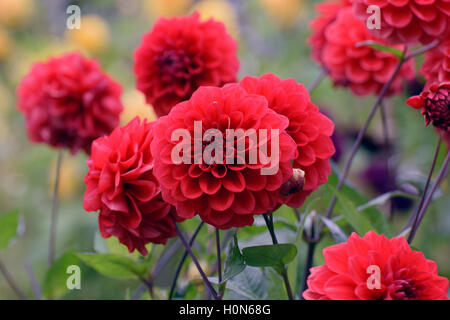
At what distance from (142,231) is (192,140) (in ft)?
0.27

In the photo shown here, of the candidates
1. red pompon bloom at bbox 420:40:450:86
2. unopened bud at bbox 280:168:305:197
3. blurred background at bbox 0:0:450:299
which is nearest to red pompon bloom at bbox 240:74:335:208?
unopened bud at bbox 280:168:305:197

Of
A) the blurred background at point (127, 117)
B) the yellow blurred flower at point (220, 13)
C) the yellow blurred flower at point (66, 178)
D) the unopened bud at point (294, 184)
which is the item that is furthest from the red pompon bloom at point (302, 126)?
the yellow blurred flower at point (66, 178)

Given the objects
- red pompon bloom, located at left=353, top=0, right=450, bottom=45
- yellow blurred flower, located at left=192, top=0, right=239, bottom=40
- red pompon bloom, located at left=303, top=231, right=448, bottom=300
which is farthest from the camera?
yellow blurred flower, located at left=192, top=0, right=239, bottom=40

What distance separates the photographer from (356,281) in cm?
29

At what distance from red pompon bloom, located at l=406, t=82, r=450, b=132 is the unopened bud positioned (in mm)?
97

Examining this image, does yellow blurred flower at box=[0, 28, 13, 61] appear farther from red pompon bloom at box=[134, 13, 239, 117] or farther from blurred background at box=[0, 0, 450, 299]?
red pompon bloom at box=[134, 13, 239, 117]

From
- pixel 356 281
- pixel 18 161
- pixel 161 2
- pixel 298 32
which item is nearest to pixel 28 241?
pixel 18 161

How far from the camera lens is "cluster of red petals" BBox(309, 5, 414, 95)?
1.69ft

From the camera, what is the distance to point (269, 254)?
35cm

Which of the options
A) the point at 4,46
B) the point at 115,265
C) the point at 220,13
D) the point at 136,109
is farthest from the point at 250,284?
the point at 4,46

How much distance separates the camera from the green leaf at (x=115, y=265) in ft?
1.40

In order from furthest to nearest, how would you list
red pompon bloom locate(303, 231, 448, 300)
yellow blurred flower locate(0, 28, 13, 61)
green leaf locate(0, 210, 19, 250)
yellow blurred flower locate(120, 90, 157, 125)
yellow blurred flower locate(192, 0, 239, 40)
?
yellow blurred flower locate(0, 28, 13, 61), yellow blurred flower locate(192, 0, 239, 40), yellow blurred flower locate(120, 90, 157, 125), green leaf locate(0, 210, 19, 250), red pompon bloom locate(303, 231, 448, 300)

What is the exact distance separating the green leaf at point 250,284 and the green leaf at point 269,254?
0.06m
